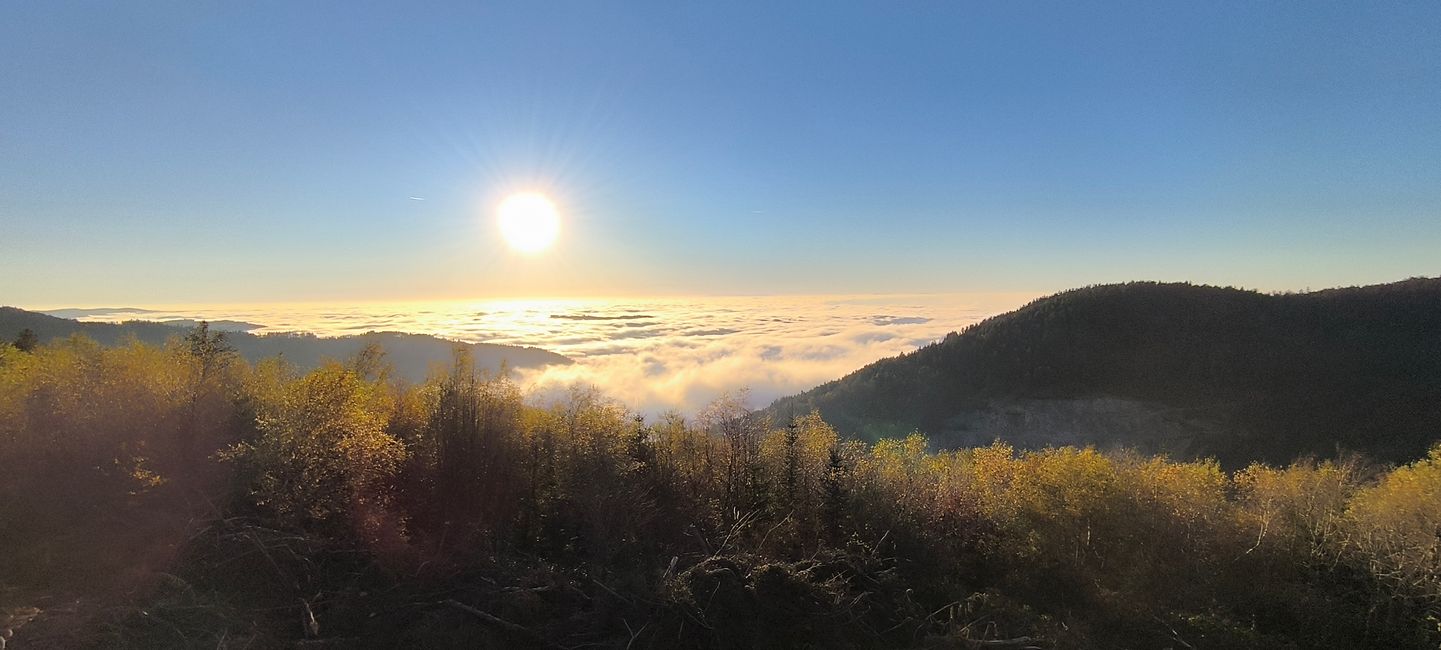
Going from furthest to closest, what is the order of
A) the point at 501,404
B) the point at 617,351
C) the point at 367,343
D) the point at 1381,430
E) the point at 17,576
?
1. the point at 617,351
2. the point at 1381,430
3. the point at 367,343
4. the point at 501,404
5. the point at 17,576

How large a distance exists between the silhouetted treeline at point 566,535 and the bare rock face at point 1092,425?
82.3m

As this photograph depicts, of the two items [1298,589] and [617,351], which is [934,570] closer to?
[1298,589]

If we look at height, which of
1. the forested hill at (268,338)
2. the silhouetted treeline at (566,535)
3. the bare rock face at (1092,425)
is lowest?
the bare rock face at (1092,425)

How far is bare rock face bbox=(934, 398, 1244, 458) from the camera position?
91938 millimetres

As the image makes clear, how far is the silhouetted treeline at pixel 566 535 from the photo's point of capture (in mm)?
10125

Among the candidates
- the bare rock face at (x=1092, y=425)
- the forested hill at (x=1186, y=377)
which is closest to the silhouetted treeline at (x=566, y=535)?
the forested hill at (x=1186, y=377)

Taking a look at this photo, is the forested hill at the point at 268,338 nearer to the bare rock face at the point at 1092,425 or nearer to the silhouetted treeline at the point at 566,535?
the silhouetted treeline at the point at 566,535

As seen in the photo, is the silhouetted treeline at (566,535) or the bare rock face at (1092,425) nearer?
the silhouetted treeline at (566,535)

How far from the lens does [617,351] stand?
148875 millimetres

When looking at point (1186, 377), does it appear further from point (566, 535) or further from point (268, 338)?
point (268, 338)

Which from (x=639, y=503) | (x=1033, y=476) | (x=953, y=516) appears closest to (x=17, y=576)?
(x=639, y=503)

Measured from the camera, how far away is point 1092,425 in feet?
319

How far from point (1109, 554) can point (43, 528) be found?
91.5 feet

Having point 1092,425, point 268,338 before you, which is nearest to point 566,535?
point 268,338
